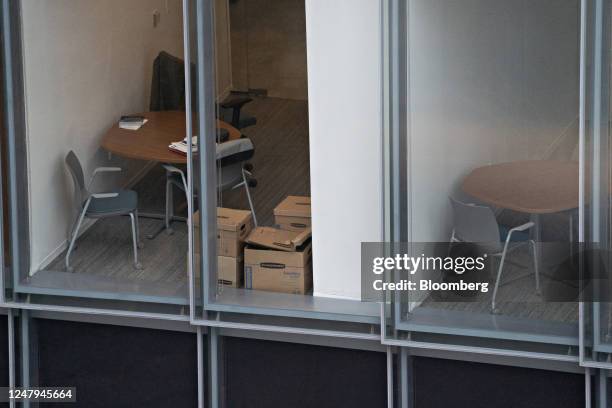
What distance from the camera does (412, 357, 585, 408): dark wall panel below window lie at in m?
7.87

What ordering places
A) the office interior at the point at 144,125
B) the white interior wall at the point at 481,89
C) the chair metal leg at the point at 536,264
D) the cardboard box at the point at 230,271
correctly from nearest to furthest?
1. the white interior wall at the point at 481,89
2. the chair metal leg at the point at 536,264
3. the office interior at the point at 144,125
4. the cardboard box at the point at 230,271

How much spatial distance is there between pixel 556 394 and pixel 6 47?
4.17m

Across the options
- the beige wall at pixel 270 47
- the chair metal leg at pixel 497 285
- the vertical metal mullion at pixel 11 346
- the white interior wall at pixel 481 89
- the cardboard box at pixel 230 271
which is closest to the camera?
the white interior wall at pixel 481 89

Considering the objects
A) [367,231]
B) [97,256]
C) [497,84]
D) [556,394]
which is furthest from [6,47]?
[556,394]

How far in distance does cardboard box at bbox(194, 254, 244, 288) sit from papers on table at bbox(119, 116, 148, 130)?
107 cm

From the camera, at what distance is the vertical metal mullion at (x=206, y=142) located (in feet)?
27.2

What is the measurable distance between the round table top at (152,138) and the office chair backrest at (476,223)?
1.53m

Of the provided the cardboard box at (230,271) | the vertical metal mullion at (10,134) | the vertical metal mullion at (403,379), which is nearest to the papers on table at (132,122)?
the vertical metal mullion at (10,134)

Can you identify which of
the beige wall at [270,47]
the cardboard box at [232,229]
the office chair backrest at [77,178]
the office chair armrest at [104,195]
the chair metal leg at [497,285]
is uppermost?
the beige wall at [270,47]

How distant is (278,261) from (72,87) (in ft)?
6.04

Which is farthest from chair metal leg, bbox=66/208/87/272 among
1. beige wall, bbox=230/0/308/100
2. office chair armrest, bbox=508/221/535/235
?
office chair armrest, bbox=508/221/535/235

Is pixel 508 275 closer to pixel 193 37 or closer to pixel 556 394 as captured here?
pixel 556 394

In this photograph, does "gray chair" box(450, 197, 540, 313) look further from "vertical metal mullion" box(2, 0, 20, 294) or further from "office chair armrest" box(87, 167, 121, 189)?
"vertical metal mullion" box(2, 0, 20, 294)
